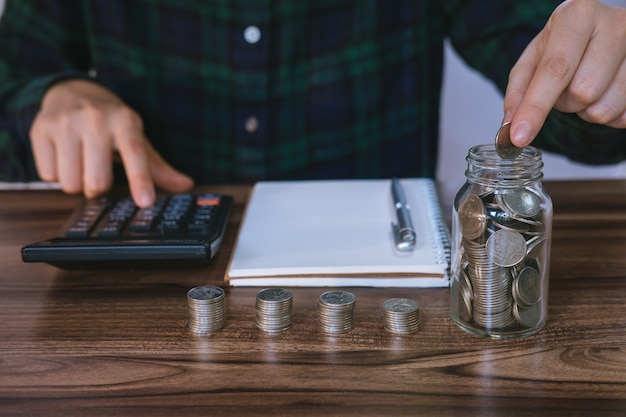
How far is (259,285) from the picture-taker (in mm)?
607

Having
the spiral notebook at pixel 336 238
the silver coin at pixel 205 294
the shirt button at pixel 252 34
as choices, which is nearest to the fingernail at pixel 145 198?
the spiral notebook at pixel 336 238

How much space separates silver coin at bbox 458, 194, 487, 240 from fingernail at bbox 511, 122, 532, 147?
49 mm

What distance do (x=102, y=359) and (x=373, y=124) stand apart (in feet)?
2.65

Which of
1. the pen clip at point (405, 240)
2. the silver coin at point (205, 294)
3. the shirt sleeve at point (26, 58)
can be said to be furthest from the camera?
the shirt sleeve at point (26, 58)

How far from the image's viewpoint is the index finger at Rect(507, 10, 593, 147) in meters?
0.53

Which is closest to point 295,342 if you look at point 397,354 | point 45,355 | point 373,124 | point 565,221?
point 397,354

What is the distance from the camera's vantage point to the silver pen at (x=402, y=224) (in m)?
0.64

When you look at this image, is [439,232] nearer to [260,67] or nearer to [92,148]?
[92,148]

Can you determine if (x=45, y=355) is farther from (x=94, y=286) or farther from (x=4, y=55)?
(x=4, y=55)

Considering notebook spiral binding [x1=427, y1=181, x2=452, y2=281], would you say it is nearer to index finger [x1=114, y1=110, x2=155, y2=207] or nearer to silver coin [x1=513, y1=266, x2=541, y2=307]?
silver coin [x1=513, y1=266, x2=541, y2=307]

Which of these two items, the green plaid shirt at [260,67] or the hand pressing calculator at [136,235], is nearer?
the hand pressing calculator at [136,235]

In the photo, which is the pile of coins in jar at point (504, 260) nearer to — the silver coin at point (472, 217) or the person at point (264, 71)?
the silver coin at point (472, 217)

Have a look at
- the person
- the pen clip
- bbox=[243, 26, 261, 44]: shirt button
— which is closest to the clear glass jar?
the pen clip

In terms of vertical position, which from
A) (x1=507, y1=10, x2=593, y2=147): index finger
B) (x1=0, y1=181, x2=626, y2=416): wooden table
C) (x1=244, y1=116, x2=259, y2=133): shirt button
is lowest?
(x1=0, y1=181, x2=626, y2=416): wooden table
